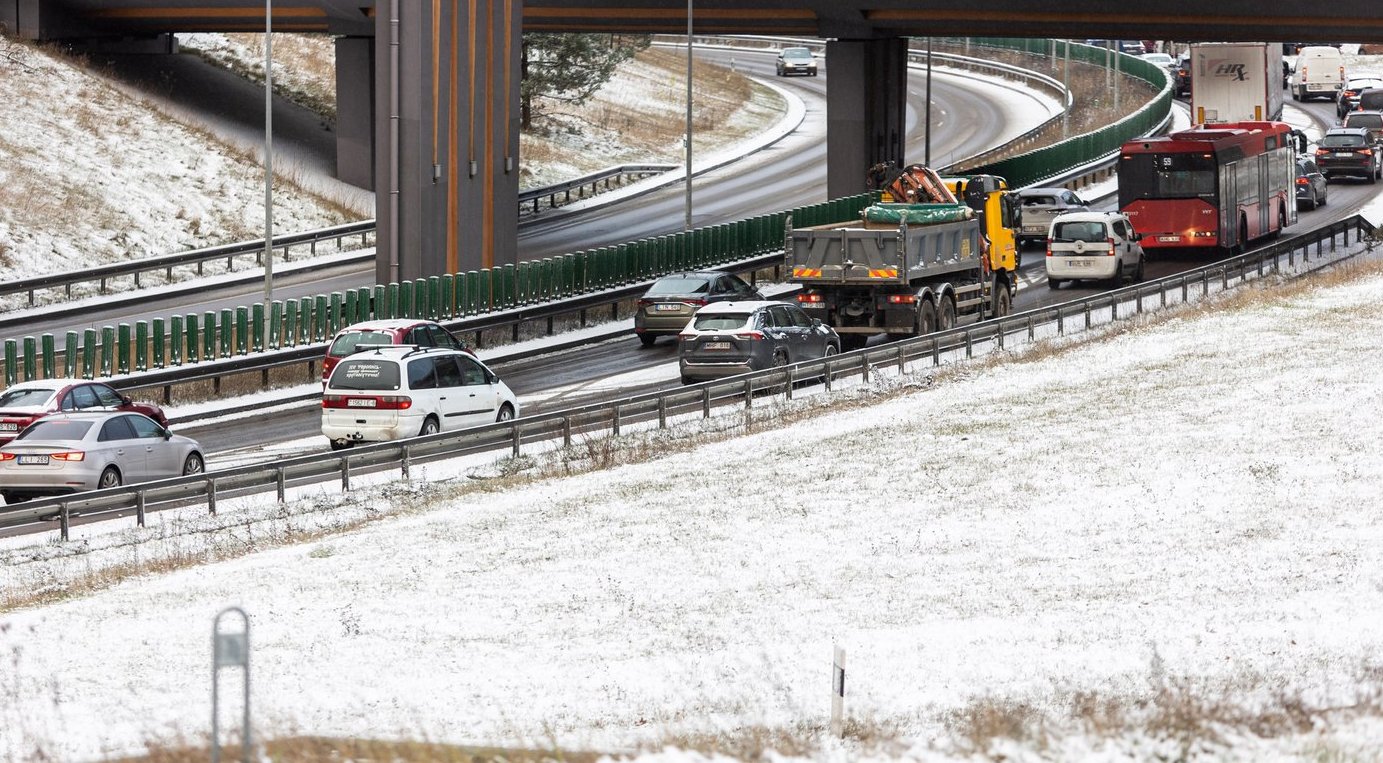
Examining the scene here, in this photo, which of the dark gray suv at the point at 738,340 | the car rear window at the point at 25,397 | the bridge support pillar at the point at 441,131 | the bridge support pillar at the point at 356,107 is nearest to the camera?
the car rear window at the point at 25,397

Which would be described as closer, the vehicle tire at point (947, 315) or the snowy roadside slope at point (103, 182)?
the vehicle tire at point (947, 315)

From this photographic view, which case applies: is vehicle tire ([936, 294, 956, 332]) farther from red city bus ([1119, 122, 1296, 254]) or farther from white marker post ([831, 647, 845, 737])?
white marker post ([831, 647, 845, 737])

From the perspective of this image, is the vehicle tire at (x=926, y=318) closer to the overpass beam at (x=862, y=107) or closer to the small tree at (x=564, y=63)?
the overpass beam at (x=862, y=107)

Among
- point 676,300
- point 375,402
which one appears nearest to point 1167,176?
point 676,300

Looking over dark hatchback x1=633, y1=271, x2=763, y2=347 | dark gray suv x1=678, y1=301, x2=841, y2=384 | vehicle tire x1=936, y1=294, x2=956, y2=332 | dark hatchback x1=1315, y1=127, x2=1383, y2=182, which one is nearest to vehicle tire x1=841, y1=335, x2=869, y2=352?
vehicle tire x1=936, y1=294, x2=956, y2=332

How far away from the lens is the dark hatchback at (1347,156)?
6353cm

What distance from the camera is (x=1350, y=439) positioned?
2583 centimetres

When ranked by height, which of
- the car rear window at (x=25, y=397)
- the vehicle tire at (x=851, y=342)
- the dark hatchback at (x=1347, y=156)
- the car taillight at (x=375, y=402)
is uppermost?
the dark hatchback at (x=1347, y=156)

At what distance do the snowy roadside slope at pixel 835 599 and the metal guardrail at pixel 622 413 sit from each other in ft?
1.98

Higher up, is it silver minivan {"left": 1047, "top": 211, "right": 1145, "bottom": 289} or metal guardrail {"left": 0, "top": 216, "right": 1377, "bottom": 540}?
silver minivan {"left": 1047, "top": 211, "right": 1145, "bottom": 289}

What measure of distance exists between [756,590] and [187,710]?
6292 mm

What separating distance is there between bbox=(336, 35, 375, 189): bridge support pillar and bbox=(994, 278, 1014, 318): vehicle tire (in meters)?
25.7

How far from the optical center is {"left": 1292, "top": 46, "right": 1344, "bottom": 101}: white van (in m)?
88.6

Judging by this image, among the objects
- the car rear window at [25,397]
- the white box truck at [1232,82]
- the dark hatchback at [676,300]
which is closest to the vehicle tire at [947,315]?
the dark hatchback at [676,300]
